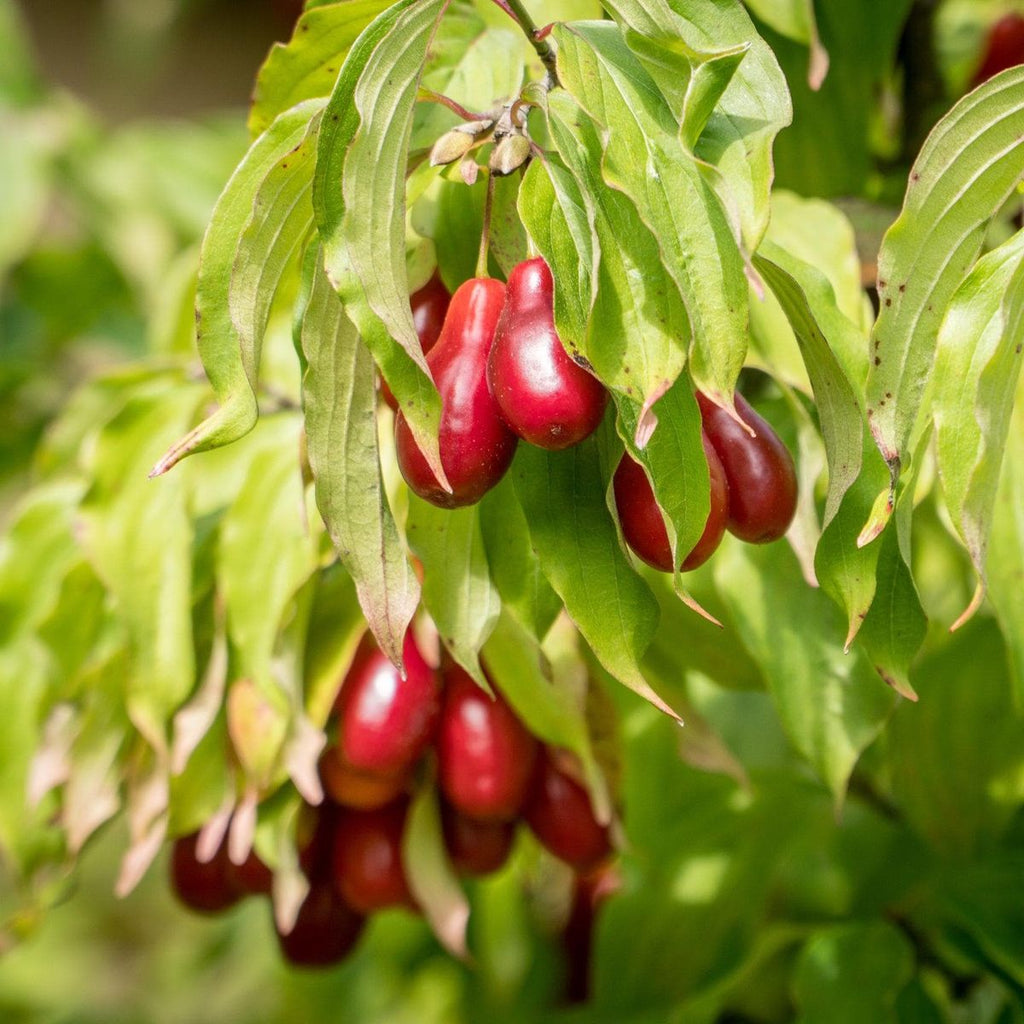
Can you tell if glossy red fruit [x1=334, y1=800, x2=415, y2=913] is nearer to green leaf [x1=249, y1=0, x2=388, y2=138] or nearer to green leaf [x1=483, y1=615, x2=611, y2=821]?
green leaf [x1=483, y1=615, x2=611, y2=821]

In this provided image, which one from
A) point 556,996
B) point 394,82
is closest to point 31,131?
point 556,996

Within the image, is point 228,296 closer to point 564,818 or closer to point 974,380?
point 974,380

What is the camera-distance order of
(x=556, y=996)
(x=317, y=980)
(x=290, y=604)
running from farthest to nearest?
(x=317, y=980) < (x=556, y=996) < (x=290, y=604)

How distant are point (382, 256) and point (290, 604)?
335mm

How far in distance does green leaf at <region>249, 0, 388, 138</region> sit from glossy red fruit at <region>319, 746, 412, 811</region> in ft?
1.46

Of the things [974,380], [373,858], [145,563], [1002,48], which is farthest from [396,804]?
[1002,48]

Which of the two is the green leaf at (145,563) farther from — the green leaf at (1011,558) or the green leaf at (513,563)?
the green leaf at (1011,558)

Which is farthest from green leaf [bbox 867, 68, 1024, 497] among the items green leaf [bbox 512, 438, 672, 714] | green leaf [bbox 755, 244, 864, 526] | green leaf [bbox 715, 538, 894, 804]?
green leaf [bbox 715, 538, 894, 804]

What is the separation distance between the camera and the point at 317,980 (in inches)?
60.7

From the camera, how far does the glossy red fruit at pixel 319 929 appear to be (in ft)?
3.49

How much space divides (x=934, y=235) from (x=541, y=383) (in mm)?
209

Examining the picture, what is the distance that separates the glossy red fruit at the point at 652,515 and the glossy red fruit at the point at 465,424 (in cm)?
6

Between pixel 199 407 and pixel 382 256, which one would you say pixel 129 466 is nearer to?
pixel 199 407

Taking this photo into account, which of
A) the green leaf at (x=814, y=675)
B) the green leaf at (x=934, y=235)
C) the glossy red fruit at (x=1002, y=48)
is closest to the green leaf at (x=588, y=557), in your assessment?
the green leaf at (x=934, y=235)
